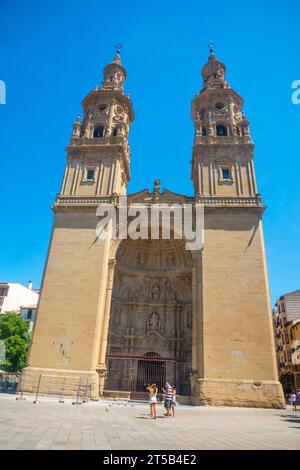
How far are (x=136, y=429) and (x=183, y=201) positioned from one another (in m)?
16.9

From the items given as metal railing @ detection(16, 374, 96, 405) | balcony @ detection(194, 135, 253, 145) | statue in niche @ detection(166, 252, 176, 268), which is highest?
balcony @ detection(194, 135, 253, 145)

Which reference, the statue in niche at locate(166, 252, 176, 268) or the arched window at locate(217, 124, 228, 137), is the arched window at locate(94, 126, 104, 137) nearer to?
the arched window at locate(217, 124, 228, 137)

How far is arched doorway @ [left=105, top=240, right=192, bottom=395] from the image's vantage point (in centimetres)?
2226

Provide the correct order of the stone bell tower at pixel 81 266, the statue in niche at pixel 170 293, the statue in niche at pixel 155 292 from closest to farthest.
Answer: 1. the stone bell tower at pixel 81 266
2. the statue in niche at pixel 170 293
3. the statue in niche at pixel 155 292

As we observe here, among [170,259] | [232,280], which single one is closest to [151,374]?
[232,280]

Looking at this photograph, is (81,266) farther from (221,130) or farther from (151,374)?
(221,130)

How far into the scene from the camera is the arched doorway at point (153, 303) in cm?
2226

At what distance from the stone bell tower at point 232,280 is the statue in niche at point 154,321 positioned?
6192 mm

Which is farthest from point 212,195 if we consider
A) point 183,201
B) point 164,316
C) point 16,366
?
point 16,366

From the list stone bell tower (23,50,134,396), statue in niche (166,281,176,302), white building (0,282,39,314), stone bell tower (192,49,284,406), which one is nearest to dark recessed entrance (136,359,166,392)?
stone bell tower (192,49,284,406)

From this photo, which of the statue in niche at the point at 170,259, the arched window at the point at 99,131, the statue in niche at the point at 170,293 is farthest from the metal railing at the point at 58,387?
the arched window at the point at 99,131

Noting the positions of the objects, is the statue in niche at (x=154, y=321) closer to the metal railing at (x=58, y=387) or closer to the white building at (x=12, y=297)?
the metal railing at (x=58, y=387)

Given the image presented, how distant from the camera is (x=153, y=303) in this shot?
23.8 meters

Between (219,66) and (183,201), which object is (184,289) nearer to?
(183,201)
